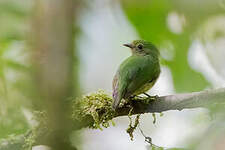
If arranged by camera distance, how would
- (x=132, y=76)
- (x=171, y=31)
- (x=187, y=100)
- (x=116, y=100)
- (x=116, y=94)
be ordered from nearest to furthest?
(x=171, y=31), (x=187, y=100), (x=116, y=100), (x=116, y=94), (x=132, y=76)

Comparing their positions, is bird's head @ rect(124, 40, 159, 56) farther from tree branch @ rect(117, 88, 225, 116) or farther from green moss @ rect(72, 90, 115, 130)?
tree branch @ rect(117, 88, 225, 116)

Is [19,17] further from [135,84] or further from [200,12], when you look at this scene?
[135,84]

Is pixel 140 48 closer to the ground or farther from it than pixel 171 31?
farther from it

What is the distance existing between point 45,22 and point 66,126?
225mm

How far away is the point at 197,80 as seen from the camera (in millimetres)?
1672

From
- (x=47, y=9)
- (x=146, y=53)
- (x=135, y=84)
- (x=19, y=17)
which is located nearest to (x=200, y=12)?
(x=47, y=9)

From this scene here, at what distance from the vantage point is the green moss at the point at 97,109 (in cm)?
255

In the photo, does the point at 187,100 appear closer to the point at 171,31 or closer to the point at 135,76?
the point at 171,31

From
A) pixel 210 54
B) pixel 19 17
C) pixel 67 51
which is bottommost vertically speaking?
pixel 67 51

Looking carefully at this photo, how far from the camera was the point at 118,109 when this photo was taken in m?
2.72

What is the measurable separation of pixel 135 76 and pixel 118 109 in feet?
1.91

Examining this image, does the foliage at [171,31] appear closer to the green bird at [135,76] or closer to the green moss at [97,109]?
the green moss at [97,109]

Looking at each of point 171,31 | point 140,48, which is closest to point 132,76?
point 140,48

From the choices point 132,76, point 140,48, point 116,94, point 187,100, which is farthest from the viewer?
point 140,48
